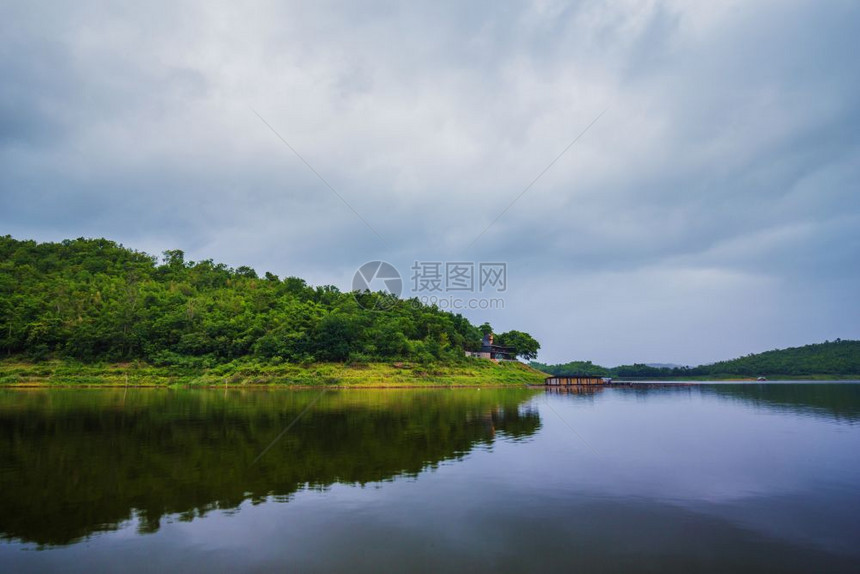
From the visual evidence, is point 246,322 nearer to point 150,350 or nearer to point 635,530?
point 150,350

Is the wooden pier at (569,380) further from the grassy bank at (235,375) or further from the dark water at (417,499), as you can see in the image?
the dark water at (417,499)

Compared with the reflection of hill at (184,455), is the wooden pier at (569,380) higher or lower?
→ higher

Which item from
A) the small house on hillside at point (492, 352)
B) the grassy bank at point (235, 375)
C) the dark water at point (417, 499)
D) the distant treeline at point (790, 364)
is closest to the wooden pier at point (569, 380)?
the grassy bank at point (235, 375)

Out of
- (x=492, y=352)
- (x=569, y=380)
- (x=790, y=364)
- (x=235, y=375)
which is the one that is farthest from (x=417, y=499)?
(x=790, y=364)

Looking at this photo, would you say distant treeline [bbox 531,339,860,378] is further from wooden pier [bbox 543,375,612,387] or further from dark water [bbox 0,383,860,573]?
dark water [bbox 0,383,860,573]

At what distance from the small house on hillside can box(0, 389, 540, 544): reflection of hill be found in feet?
217

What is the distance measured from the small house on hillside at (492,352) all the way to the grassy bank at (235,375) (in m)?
22.1

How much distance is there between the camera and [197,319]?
265 ft

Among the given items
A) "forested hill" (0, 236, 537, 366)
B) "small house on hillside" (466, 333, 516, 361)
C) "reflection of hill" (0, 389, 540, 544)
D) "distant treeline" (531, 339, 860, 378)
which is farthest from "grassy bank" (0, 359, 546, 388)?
"distant treeline" (531, 339, 860, 378)

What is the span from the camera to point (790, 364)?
5098 inches

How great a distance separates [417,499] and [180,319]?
3016 inches

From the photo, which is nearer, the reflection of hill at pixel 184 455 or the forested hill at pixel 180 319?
the reflection of hill at pixel 184 455

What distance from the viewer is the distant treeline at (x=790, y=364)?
12256cm

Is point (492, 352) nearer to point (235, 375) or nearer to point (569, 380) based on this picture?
point (569, 380)
